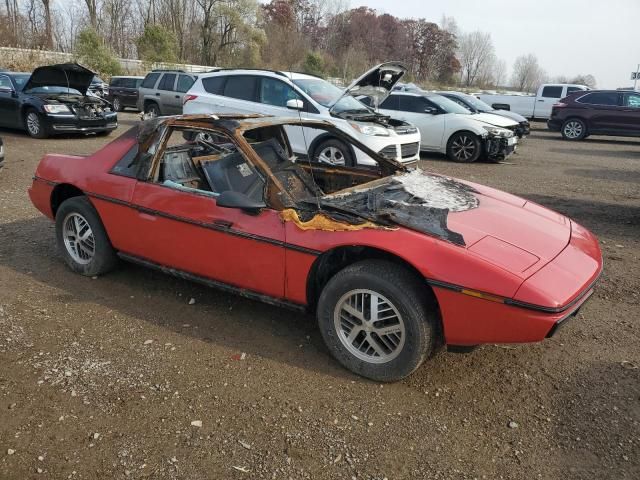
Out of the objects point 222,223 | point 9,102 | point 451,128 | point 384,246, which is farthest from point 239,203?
point 9,102

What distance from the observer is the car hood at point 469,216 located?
9.39 ft

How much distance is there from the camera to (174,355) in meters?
3.25

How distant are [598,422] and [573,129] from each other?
17402 mm

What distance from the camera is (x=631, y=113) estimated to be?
16031 mm

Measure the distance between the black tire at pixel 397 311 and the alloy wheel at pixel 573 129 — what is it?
17341 millimetres

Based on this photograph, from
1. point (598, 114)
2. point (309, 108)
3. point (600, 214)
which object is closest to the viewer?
point (600, 214)

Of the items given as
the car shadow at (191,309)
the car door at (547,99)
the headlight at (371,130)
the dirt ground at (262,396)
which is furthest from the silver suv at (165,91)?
the car door at (547,99)

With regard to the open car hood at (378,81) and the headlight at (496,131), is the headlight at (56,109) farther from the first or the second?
the headlight at (496,131)

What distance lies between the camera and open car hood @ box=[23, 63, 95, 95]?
1007 cm

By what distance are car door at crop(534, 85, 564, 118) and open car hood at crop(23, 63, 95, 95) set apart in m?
19.3

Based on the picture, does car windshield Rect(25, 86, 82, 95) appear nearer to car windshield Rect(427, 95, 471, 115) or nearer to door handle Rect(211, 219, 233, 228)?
car windshield Rect(427, 95, 471, 115)

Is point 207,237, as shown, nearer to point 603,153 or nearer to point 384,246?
point 384,246

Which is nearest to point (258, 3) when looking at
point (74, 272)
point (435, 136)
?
point (435, 136)

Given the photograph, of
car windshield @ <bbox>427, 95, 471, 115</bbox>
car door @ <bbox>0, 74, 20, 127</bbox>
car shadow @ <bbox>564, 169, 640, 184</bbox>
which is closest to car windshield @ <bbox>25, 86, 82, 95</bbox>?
car door @ <bbox>0, 74, 20, 127</bbox>
